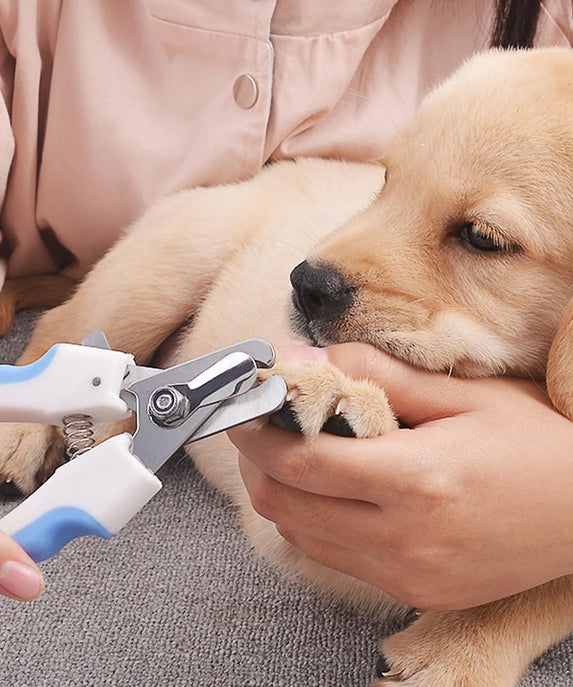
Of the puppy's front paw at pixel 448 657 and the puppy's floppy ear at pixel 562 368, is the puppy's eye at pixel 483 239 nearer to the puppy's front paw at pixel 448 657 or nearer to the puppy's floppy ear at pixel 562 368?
the puppy's floppy ear at pixel 562 368

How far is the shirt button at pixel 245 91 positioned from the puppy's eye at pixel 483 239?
622mm

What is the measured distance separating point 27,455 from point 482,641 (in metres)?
0.74

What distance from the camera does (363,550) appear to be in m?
0.98

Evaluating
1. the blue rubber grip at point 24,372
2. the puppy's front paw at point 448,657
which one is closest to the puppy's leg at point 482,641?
the puppy's front paw at point 448,657

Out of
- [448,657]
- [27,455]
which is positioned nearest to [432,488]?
[448,657]

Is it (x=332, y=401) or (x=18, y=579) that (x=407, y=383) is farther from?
(x=18, y=579)

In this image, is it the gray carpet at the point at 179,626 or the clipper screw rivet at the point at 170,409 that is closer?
the clipper screw rivet at the point at 170,409

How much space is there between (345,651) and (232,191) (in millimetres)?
844

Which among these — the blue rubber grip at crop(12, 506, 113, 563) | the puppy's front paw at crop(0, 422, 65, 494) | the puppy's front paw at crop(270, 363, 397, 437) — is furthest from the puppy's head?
the puppy's front paw at crop(0, 422, 65, 494)

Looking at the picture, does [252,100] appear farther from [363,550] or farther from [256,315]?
[363,550]

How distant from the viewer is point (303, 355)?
3.13 feet

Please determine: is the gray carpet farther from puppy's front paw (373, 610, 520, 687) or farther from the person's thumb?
the person's thumb

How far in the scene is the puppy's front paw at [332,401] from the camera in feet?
2.83

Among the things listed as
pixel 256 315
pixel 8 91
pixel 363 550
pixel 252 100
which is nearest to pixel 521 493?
pixel 363 550
